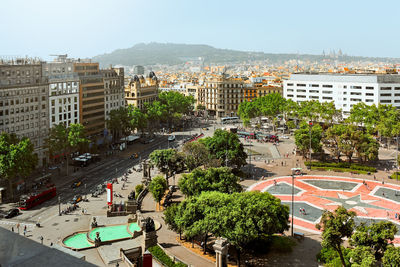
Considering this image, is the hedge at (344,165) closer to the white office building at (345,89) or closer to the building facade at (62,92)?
the white office building at (345,89)

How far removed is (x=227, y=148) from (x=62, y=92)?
4674cm

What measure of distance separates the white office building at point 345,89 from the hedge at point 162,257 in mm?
111070

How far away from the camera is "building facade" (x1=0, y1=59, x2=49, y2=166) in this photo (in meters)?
86.6

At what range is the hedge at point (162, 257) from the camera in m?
42.7

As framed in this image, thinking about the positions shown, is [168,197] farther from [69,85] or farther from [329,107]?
[329,107]

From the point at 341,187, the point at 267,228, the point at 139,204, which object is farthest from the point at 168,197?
the point at 341,187

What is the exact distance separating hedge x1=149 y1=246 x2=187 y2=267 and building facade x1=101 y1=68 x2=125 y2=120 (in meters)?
82.5

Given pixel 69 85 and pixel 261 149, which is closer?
pixel 69 85

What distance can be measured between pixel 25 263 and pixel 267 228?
1560 inches

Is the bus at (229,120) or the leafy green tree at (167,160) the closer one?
the leafy green tree at (167,160)

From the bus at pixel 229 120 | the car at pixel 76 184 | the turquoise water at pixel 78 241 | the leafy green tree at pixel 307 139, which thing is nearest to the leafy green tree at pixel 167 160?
the car at pixel 76 184

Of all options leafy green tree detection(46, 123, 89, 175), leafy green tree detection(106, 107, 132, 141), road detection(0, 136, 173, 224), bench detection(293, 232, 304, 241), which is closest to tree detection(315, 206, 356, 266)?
bench detection(293, 232, 304, 241)

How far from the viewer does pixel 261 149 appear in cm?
11644

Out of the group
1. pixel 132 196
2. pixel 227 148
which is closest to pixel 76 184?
pixel 132 196
